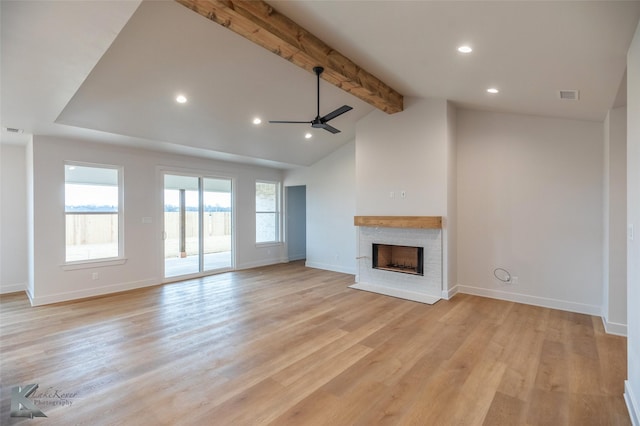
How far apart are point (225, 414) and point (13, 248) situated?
235 inches

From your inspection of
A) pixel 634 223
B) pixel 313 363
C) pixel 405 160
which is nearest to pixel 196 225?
pixel 405 160

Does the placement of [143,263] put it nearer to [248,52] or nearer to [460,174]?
[248,52]

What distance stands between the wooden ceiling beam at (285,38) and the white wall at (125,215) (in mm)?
4064

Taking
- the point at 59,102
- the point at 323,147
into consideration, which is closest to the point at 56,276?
the point at 59,102

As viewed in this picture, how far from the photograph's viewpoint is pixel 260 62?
152 inches

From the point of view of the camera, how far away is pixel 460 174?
524 centimetres

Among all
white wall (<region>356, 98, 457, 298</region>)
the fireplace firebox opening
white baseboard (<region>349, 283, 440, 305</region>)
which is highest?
white wall (<region>356, 98, 457, 298</region>)

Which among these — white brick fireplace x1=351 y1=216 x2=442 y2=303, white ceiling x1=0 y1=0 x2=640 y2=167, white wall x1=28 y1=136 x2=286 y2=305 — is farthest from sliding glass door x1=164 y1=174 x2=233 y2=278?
white brick fireplace x1=351 y1=216 x2=442 y2=303

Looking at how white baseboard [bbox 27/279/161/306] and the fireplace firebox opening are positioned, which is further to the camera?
the fireplace firebox opening

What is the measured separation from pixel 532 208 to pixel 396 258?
2.29 meters

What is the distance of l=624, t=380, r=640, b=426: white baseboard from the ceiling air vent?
285cm

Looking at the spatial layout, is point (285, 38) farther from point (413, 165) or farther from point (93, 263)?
point (93, 263)

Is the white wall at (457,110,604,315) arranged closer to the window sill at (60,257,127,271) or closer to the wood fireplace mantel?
the wood fireplace mantel

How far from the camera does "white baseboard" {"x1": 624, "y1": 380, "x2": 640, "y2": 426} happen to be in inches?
78.2
